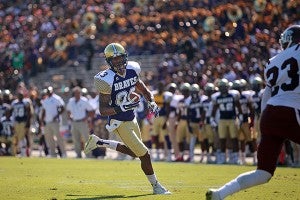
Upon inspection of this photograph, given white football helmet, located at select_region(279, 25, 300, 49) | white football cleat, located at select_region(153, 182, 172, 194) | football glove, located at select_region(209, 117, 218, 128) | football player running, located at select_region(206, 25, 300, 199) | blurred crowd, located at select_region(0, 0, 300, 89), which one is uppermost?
blurred crowd, located at select_region(0, 0, 300, 89)

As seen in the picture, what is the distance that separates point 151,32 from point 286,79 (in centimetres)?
1847

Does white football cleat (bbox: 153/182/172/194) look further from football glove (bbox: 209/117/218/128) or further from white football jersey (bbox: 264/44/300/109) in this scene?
football glove (bbox: 209/117/218/128)

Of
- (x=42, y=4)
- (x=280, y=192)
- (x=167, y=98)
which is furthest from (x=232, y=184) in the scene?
(x=42, y=4)

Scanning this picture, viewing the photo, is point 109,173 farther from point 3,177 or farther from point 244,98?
point 244,98

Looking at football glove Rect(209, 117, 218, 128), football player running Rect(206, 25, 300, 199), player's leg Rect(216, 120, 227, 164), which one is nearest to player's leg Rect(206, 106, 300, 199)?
football player running Rect(206, 25, 300, 199)

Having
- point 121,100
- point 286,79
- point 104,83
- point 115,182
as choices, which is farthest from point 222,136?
point 286,79

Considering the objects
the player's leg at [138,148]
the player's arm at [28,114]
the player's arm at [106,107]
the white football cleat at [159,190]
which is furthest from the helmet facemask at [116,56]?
the player's arm at [28,114]

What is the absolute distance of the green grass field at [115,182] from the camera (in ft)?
32.6

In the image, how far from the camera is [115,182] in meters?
12.1

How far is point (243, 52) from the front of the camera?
22.6m

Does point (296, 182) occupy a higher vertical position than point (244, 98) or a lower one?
lower

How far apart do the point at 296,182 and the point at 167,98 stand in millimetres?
8659

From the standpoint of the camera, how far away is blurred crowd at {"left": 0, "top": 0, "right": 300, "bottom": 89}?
22.8m

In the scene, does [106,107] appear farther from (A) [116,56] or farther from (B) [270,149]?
(B) [270,149]
